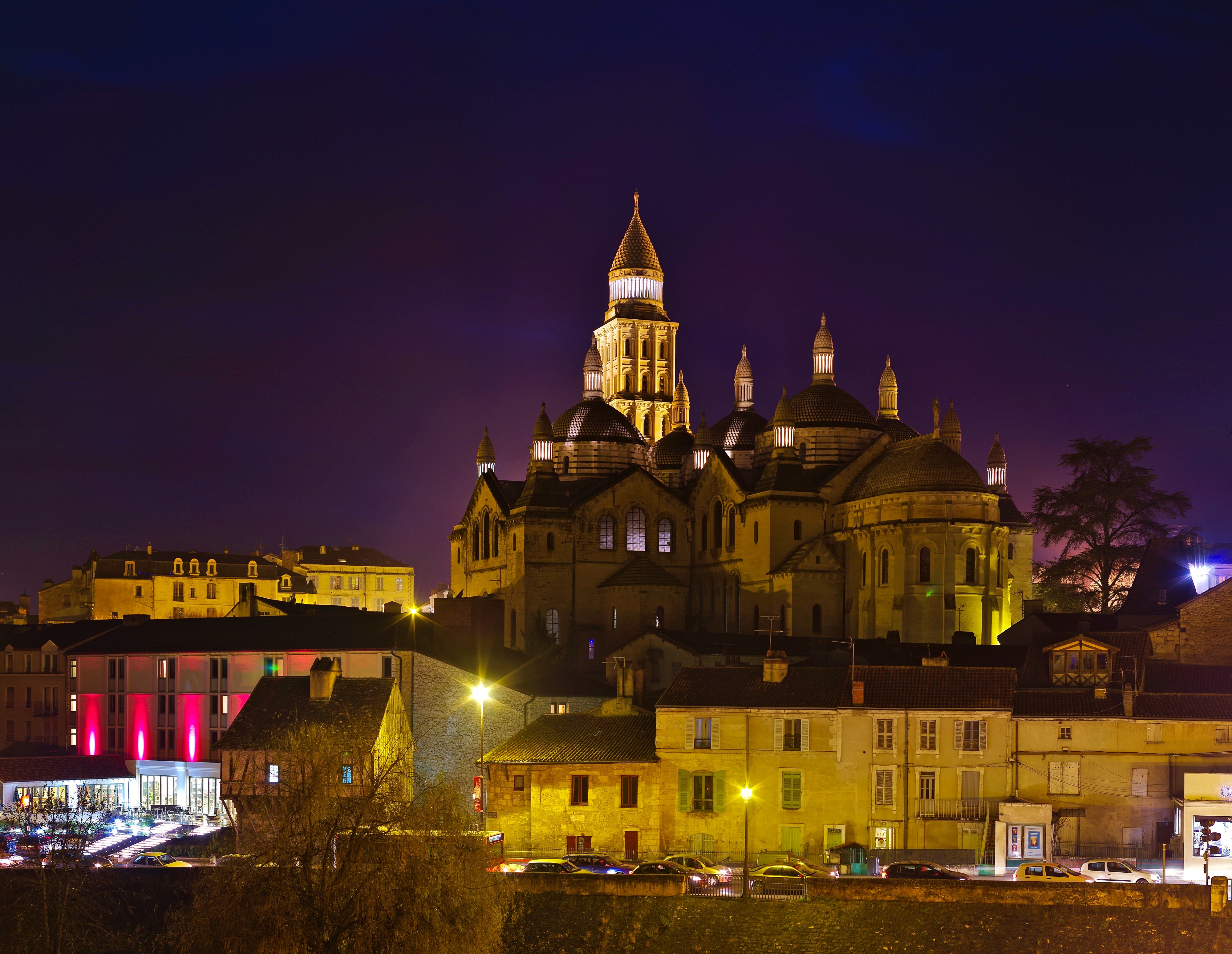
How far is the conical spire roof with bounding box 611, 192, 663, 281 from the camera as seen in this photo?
13338 centimetres

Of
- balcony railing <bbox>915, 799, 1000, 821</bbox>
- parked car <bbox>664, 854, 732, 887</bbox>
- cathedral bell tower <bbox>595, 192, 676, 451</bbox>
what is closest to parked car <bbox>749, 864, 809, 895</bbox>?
parked car <bbox>664, 854, 732, 887</bbox>

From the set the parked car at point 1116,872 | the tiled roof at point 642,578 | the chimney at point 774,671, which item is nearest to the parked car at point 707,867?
the chimney at point 774,671

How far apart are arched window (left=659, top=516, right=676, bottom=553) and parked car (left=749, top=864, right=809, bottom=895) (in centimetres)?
5271

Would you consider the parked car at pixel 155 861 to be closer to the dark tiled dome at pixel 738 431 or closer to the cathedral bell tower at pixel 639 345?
the dark tiled dome at pixel 738 431

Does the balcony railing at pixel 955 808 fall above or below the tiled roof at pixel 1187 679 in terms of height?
below

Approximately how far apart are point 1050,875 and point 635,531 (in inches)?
2186

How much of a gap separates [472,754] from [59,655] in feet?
104

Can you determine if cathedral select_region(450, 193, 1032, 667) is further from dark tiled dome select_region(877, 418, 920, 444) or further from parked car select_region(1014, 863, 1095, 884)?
parked car select_region(1014, 863, 1095, 884)

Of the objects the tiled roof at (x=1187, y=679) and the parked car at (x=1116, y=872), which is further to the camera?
the tiled roof at (x=1187, y=679)

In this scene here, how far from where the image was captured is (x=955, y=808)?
172 ft

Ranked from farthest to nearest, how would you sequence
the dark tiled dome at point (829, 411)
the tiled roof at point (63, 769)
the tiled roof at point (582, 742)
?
the dark tiled dome at point (829, 411) < the tiled roof at point (63, 769) < the tiled roof at point (582, 742)

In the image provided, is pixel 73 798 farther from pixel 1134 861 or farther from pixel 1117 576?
pixel 1117 576

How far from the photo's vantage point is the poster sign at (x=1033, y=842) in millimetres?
51062

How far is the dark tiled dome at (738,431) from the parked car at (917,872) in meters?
63.3
